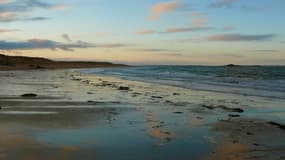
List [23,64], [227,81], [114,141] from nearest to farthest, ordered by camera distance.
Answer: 1. [114,141]
2. [227,81]
3. [23,64]

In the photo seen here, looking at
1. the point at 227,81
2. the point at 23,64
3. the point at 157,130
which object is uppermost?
the point at 157,130

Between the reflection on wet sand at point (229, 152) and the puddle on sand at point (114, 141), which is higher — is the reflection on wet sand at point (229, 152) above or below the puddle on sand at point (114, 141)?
above

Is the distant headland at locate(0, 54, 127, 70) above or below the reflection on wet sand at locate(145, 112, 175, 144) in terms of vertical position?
below

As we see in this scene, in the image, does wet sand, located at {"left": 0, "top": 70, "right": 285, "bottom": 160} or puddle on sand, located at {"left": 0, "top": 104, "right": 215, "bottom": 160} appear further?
wet sand, located at {"left": 0, "top": 70, "right": 285, "bottom": 160}

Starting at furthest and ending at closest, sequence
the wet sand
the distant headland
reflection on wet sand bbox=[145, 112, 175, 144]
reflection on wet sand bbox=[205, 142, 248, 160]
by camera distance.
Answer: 1. the distant headland
2. reflection on wet sand bbox=[145, 112, 175, 144]
3. the wet sand
4. reflection on wet sand bbox=[205, 142, 248, 160]

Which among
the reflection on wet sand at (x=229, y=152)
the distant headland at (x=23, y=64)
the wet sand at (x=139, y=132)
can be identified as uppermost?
the reflection on wet sand at (x=229, y=152)

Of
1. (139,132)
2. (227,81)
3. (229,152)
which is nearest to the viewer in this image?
(229,152)

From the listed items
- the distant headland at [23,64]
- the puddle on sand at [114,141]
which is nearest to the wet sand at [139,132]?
the puddle on sand at [114,141]

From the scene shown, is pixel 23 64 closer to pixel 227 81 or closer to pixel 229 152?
pixel 227 81

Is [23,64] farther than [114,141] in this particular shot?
Yes

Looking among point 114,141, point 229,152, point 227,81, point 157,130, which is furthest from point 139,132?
point 227,81

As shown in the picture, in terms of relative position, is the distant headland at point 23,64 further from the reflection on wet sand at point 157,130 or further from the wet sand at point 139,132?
the reflection on wet sand at point 157,130

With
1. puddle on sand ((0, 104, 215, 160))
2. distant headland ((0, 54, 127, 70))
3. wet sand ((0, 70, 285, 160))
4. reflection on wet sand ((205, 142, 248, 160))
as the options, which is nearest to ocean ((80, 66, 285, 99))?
wet sand ((0, 70, 285, 160))

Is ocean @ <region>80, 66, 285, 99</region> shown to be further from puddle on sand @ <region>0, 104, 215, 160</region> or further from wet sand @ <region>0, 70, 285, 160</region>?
puddle on sand @ <region>0, 104, 215, 160</region>
